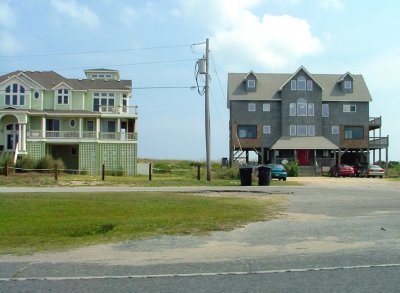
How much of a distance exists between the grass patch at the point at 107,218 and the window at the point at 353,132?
47.2 meters

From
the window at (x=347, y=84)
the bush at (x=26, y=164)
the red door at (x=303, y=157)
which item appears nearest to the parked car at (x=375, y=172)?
the red door at (x=303, y=157)

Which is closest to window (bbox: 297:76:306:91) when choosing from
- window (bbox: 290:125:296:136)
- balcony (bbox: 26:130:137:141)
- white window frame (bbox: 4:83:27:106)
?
window (bbox: 290:125:296:136)

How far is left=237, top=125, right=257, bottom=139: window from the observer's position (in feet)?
214

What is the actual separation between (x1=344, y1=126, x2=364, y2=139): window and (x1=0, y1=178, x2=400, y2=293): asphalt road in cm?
5400

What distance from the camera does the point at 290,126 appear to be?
214 ft

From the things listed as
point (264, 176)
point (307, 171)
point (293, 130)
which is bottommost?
point (264, 176)

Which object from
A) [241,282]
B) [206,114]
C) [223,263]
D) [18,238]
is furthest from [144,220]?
[206,114]

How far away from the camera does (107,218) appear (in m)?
15.2

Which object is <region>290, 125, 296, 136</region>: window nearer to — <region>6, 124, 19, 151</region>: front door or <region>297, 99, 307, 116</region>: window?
<region>297, 99, 307, 116</region>: window

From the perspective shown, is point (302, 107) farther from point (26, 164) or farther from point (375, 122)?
point (26, 164)

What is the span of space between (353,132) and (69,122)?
3511 centimetres

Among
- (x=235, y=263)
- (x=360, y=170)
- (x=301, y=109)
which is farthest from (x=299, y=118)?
(x=235, y=263)

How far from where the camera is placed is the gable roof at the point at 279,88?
2581 inches

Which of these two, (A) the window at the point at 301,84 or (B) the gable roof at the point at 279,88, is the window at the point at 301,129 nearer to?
(B) the gable roof at the point at 279,88
